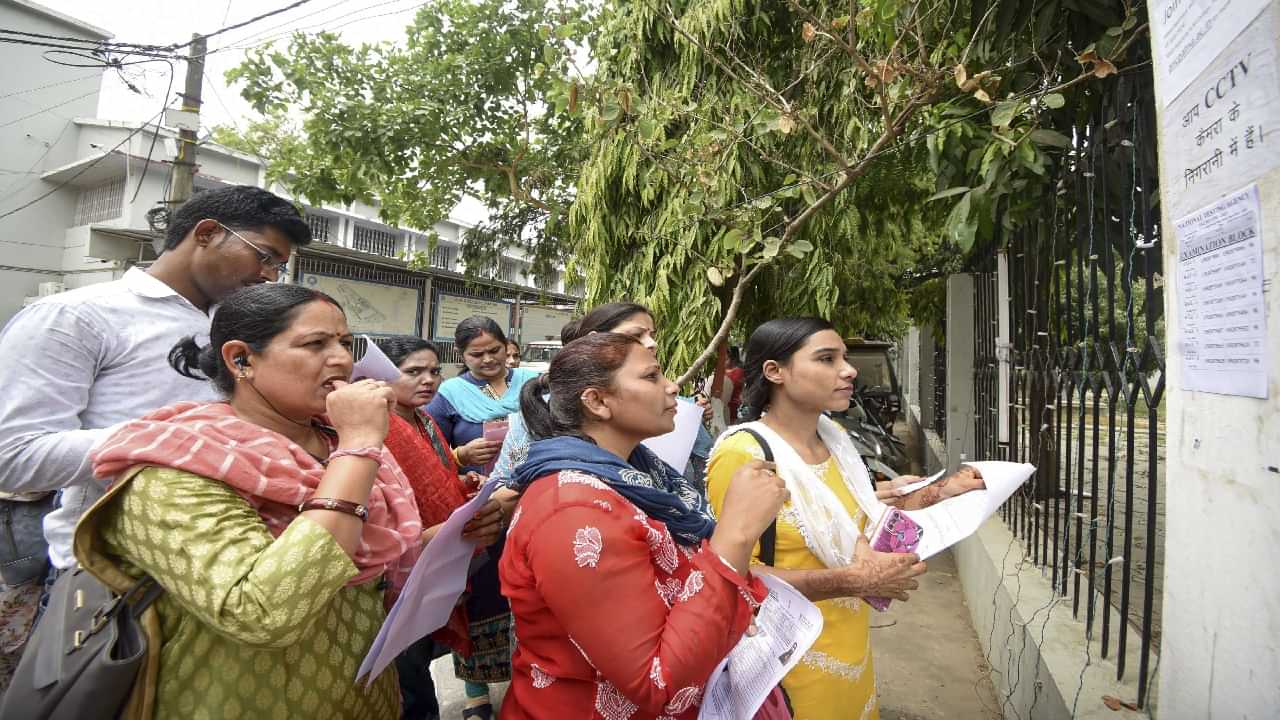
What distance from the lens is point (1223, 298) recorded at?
1.19 meters

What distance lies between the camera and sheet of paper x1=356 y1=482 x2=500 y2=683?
4.28ft

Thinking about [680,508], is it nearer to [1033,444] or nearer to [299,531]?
[299,531]

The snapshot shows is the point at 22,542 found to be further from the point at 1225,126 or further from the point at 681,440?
the point at 1225,126

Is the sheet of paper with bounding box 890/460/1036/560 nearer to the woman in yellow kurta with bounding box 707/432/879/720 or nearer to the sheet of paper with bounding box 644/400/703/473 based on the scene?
the woman in yellow kurta with bounding box 707/432/879/720

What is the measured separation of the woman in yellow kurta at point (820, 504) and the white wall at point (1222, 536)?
52 cm

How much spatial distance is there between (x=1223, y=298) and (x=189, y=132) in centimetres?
830

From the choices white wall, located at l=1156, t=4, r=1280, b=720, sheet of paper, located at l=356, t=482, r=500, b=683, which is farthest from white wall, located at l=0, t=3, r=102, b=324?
white wall, located at l=1156, t=4, r=1280, b=720

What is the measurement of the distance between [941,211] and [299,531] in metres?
4.65

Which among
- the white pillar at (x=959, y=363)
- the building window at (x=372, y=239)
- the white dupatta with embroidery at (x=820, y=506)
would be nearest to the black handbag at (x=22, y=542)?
the white dupatta with embroidery at (x=820, y=506)

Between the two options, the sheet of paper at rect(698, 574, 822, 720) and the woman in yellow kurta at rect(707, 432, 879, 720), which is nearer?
the sheet of paper at rect(698, 574, 822, 720)

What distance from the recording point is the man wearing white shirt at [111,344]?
4.77 feet

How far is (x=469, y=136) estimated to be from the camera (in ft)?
24.1

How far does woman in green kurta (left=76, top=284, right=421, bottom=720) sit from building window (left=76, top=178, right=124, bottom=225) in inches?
694

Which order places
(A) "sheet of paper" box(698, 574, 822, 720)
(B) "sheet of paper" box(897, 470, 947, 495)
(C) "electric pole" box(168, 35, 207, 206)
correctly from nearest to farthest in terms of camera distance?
(A) "sheet of paper" box(698, 574, 822, 720) < (B) "sheet of paper" box(897, 470, 947, 495) < (C) "electric pole" box(168, 35, 207, 206)
